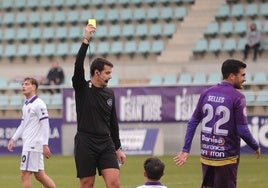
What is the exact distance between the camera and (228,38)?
3197 centimetres

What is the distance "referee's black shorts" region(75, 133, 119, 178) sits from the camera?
404 inches

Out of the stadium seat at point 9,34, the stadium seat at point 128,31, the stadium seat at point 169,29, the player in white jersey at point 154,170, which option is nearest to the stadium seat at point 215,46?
the stadium seat at point 169,29

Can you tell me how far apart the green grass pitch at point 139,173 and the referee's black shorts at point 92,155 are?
19.0ft

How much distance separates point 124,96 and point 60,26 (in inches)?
418

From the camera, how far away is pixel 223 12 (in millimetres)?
32625

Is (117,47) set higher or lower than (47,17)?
lower

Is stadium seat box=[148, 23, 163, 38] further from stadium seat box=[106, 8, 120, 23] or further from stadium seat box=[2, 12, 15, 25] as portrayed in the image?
stadium seat box=[2, 12, 15, 25]

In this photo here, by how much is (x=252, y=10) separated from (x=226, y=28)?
47.5 inches

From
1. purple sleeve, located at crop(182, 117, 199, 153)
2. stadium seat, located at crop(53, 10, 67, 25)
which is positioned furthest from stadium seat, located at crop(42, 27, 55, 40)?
purple sleeve, located at crop(182, 117, 199, 153)

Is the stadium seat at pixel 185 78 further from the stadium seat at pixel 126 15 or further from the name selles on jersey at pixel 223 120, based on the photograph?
the name selles on jersey at pixel 223 120

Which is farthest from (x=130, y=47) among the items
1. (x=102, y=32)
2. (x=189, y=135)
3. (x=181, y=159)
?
(x=181, y=159)

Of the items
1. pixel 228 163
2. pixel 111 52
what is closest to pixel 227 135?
pixel 228 163

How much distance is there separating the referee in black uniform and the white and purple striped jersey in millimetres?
2869

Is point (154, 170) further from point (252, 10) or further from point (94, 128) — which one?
point (252, 10)
